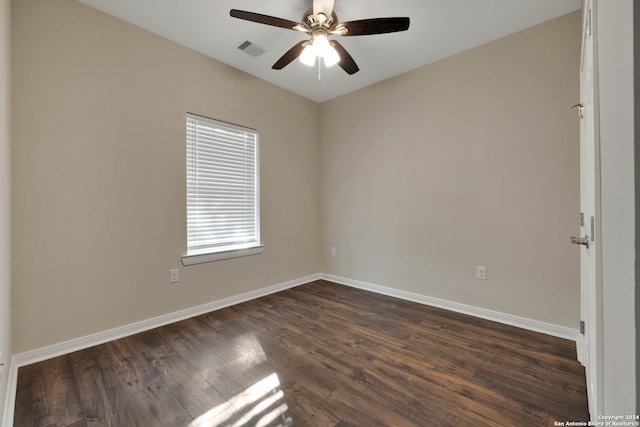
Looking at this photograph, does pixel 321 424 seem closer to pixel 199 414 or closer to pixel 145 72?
pixel 199 414

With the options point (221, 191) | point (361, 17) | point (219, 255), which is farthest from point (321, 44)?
point (219, 255)

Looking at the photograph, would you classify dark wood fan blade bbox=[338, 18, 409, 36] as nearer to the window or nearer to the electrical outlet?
the window

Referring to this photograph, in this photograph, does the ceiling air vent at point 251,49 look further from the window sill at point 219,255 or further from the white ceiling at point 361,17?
the window sill at point 219,255

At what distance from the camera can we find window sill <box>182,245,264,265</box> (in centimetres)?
276

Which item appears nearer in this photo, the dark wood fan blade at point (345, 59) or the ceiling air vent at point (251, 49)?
the dark wood fan blade at point (345, 59)

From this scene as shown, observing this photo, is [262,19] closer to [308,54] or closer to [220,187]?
[308,54]

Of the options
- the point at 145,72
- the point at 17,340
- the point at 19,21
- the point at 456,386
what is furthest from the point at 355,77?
the point at 17,340

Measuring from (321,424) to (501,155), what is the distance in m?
2.64

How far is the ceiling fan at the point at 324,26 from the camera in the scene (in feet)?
6.07

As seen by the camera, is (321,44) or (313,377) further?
(321,44)

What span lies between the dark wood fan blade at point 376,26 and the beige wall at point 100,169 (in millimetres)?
1661

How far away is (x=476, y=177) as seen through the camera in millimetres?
2721

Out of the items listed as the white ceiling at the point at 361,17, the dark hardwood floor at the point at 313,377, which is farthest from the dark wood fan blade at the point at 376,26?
the dark hardwood floor at the point at 313,377

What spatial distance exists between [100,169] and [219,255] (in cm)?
131
